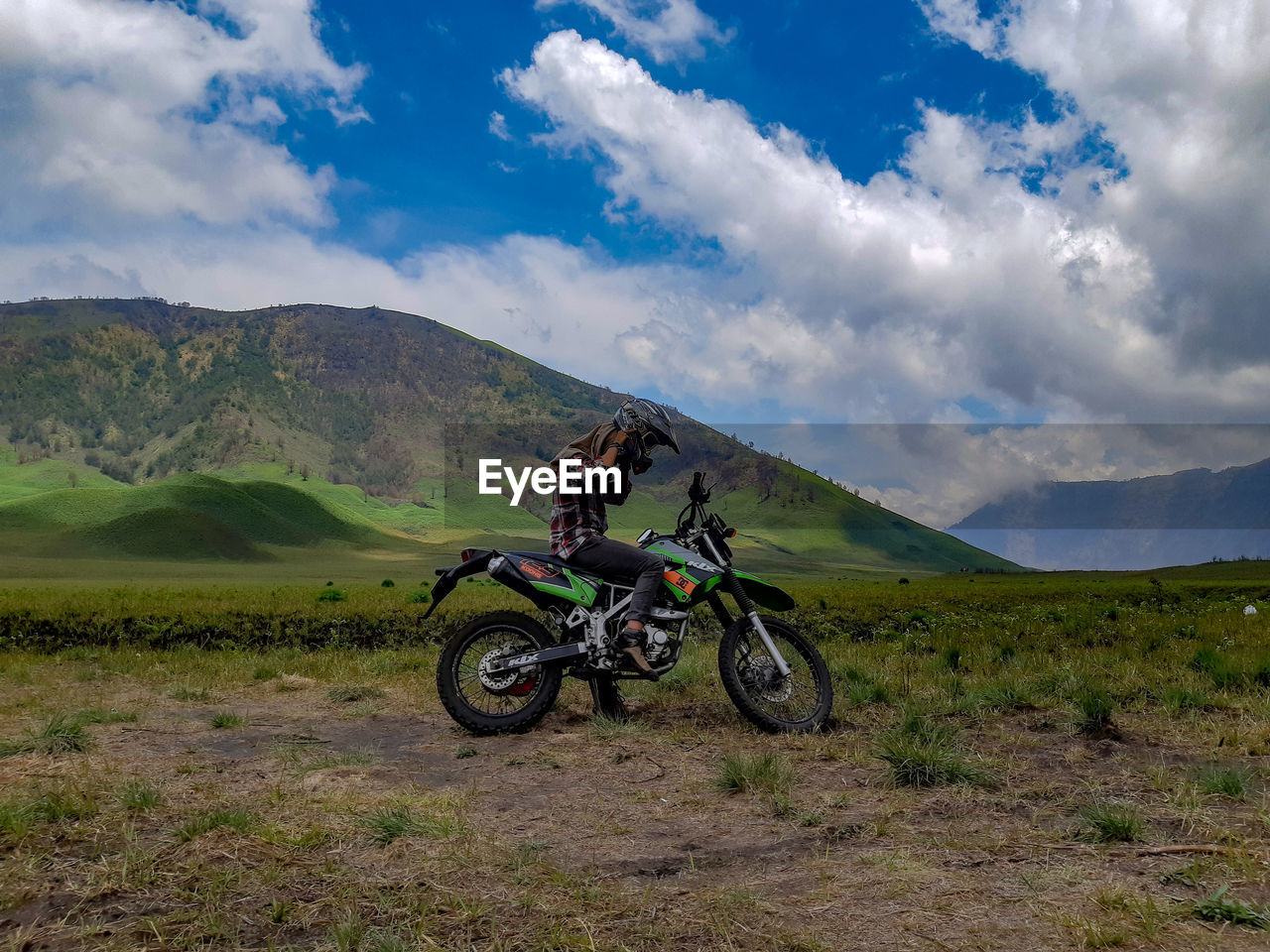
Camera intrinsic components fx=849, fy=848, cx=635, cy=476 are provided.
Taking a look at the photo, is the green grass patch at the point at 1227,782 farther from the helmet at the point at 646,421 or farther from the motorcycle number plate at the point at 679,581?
the helmet at the point at 646,421

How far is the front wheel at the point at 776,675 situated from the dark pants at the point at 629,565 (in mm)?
923

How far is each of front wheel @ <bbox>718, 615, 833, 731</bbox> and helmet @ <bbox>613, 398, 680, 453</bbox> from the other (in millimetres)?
2114

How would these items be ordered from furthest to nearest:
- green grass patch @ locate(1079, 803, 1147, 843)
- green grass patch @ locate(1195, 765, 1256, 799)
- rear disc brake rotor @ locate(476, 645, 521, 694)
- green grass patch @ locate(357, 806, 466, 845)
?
rear disc brake rotor @ locate(476, 645, 521, 694)
green grass patch @ locate(1195, 765, 1256, 799)
green grass patch @ locate(357, 806, 466, 845)
green grass patch @ locate(1079, 803, 1147, 843)

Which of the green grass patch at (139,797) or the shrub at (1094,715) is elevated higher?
the shrub at (1094,715)

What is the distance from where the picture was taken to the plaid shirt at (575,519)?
885 cm

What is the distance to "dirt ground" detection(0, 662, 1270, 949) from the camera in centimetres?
391

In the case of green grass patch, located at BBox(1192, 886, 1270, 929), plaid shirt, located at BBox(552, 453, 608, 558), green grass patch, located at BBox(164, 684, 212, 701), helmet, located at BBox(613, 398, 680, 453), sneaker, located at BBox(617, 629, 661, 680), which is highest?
helmet, located at BBox(613, 398, 680, 453)

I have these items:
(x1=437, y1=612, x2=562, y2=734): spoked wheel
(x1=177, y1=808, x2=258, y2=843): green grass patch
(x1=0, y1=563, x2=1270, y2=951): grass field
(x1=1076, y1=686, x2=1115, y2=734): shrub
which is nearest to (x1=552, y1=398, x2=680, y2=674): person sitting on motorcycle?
(x1=437, y1=612, x2=562, y2=734): spoked wheel

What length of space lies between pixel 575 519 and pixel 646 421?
1269 millimetres

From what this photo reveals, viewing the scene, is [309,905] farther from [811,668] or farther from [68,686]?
[68,686]

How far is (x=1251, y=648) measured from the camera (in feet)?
41.4

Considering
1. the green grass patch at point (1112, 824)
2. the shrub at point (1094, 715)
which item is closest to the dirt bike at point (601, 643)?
the shrub at point (1094, 715)

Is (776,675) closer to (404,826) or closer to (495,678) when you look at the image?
(495,678)

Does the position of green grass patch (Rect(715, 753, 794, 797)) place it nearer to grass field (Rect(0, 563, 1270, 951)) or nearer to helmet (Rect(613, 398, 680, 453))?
grass field (Rect(0, 563, 1270, 951))
